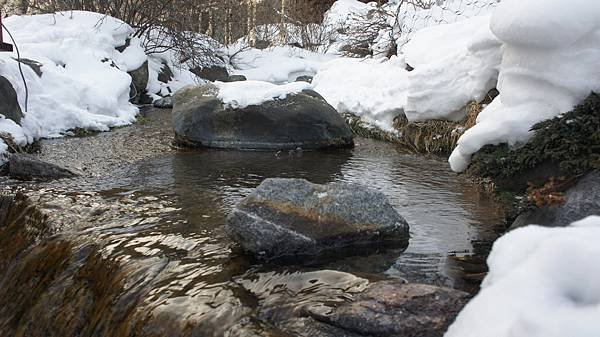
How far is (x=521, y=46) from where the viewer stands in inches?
135

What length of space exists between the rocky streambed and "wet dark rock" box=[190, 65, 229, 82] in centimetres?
939

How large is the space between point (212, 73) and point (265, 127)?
8705 mm

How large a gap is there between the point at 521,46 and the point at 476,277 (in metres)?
1.50

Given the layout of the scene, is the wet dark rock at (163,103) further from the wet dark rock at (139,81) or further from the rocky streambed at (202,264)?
the rocky streambed at (202,264)

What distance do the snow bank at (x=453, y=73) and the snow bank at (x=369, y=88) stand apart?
0.53 meters

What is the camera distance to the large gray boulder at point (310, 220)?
10.7 feet

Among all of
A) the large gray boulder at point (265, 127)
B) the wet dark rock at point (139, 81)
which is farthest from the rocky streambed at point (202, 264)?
the wet dark rock at point (139, 81)

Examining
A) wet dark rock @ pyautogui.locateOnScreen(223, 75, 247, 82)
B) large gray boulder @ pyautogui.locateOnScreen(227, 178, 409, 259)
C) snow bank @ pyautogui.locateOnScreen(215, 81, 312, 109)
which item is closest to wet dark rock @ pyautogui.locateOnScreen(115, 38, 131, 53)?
wet dark rock @ pyautogui.locateOnScreen(223, 75, 247, 82)

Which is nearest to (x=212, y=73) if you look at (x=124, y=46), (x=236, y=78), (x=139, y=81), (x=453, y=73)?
(x=236, y=78)

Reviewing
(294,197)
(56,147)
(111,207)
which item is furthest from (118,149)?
(294,197)

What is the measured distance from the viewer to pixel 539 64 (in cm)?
332

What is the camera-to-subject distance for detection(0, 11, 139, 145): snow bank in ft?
24.8

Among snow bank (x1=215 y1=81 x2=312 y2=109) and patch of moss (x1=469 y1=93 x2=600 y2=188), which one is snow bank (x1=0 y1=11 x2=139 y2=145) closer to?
snow bank (x1=215 y1=81 x2=312 y2=109)

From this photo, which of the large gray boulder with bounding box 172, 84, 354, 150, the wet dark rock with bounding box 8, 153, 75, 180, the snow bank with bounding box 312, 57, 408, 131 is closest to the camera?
the wet dark rock with bounding box 8, 153, 75, 180
